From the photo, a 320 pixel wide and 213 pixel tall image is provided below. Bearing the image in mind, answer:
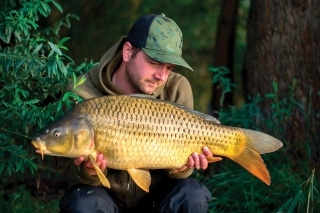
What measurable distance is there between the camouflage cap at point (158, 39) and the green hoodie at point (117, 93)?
154 millimetres

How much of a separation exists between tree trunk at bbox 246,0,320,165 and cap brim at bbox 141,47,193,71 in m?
1.46

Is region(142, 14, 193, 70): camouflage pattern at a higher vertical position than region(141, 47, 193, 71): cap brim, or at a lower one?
higher

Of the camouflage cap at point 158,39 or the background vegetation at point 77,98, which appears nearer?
the camouflage cap at point 158,39

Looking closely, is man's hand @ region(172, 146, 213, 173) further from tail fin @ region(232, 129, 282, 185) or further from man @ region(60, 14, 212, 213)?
tail fin @ region(232, 129, 282, 185)

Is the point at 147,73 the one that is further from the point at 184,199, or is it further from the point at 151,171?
the point at 184,199

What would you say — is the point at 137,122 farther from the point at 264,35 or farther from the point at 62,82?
the point at 264,35

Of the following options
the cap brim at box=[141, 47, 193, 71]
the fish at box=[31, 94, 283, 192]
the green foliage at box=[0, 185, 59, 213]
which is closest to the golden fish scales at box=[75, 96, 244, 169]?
the fish at box=[31, 94, 283, 192]

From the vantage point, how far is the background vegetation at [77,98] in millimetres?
3361

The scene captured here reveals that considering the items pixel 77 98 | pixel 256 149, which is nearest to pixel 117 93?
pixel 77 98

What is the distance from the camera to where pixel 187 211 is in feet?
10.3

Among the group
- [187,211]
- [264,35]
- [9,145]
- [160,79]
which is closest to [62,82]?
[9,145]

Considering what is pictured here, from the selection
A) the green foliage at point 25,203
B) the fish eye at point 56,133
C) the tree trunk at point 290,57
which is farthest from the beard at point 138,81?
the tree trunk at point 290,57

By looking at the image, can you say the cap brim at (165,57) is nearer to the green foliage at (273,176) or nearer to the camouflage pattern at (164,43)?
the camouflage pattern at (164,43)

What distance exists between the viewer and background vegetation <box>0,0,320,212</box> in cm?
336
